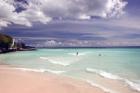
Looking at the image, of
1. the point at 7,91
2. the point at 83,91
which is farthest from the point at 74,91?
the point at 7,91

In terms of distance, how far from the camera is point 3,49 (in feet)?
292

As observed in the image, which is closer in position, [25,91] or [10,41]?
[25,91]

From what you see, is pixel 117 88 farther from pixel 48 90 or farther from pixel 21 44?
pixel 21 44

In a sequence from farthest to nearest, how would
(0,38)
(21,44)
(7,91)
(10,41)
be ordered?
(21,44) < (10,41) < (0,38) < (7,91)

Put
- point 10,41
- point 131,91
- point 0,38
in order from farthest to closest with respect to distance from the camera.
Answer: point 10,41 < point 0,38 < point 131,91

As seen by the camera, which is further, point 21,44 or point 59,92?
point 21,44

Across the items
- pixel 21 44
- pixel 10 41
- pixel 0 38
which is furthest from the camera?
pixel 21 44

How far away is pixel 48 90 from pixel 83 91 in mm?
1897

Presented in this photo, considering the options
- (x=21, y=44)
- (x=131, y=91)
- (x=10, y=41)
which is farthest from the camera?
(x=21, y=44)

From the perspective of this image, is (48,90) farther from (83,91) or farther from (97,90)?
(97,90)

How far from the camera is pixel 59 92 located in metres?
11.8

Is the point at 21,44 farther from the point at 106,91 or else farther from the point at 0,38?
the point at 106,91

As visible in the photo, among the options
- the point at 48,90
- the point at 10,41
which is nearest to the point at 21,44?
the point at 10,41

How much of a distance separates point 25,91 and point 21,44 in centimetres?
11757
